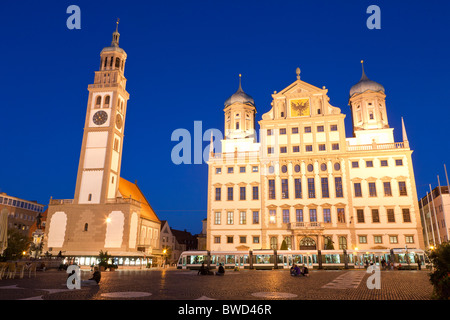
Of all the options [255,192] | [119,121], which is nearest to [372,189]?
[255,192]

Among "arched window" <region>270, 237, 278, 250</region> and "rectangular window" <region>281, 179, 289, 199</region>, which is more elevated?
"rectangular window" <region>281, 179, 289, 199</region>

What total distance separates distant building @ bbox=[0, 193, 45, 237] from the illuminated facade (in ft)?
140

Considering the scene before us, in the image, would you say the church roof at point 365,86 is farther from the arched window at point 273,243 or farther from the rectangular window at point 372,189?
the arched window at point 273,243

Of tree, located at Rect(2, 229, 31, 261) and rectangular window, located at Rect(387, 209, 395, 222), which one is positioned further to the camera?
Answer: rectangular window, located at Rect(387, 209, 395, 222)

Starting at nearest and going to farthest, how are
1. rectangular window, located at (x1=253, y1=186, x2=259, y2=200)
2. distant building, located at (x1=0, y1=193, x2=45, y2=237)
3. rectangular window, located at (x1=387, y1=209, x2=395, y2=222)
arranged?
rectangular window, located at (x1=387, y1=209, x2=395, y2=222)
rectangular window, located at (x1=253, y1=186, x2=259, y2=200)
distant building, located at (x1=0, y1=193, x2=45, y2=237)

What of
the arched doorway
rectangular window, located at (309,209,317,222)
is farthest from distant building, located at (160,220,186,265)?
rectangular window, located at (309,209,317,222)

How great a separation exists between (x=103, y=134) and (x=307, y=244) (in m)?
31.6

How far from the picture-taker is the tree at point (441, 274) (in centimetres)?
909

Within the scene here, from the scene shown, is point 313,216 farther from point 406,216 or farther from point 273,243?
point 406,216

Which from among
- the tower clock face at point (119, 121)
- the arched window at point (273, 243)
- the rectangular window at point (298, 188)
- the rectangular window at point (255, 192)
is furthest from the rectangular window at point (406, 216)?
the tower clock face at point (119, 121)

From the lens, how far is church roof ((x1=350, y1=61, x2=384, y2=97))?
53.5 meters

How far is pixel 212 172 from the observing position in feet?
164

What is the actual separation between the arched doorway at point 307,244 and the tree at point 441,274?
33734 mm

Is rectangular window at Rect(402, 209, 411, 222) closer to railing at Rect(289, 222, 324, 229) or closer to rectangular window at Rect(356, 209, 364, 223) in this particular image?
rectangular window at Rect(356, 209, 364, 223)
